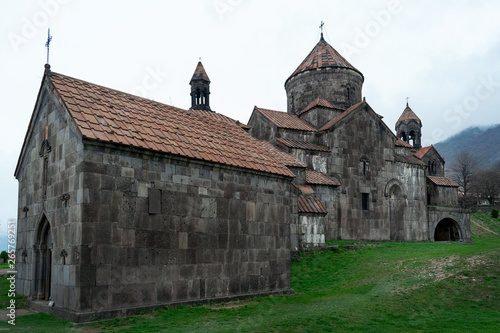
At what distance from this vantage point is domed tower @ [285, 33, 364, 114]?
88.7ft

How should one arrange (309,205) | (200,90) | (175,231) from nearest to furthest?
(175,231), (309,205), (200,90)

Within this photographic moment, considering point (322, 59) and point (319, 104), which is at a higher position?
point (322, 59)

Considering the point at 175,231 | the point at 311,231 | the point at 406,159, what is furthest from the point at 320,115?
the point at 175,231

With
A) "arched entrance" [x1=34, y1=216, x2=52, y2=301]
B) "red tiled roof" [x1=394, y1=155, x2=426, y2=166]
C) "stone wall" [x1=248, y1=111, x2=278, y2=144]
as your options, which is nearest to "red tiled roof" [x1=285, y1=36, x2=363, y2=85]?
"stone wall" [x1=248, y1=111, x2=278, y2=144]

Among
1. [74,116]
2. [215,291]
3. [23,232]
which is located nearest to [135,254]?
[215,291]

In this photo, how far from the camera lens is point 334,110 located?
25484 millimetres

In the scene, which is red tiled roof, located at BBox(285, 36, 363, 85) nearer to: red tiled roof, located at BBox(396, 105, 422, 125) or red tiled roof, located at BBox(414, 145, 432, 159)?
red tiled roof, located at BBox(414, 145, 432, 159)

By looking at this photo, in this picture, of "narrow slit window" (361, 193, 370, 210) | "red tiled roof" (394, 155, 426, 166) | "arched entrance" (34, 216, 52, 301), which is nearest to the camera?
"arched entrance" (34, 216, 52, 301)

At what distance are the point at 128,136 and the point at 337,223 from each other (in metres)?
14.4

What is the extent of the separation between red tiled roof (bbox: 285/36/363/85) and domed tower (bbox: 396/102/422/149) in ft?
35.2

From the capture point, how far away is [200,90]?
26969 millimetres

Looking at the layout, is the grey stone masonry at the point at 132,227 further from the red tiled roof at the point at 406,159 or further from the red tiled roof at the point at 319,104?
the red tiled roof at the point at 406,159

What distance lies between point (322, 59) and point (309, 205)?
43.0ft

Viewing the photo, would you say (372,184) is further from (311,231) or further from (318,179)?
(311,231)
